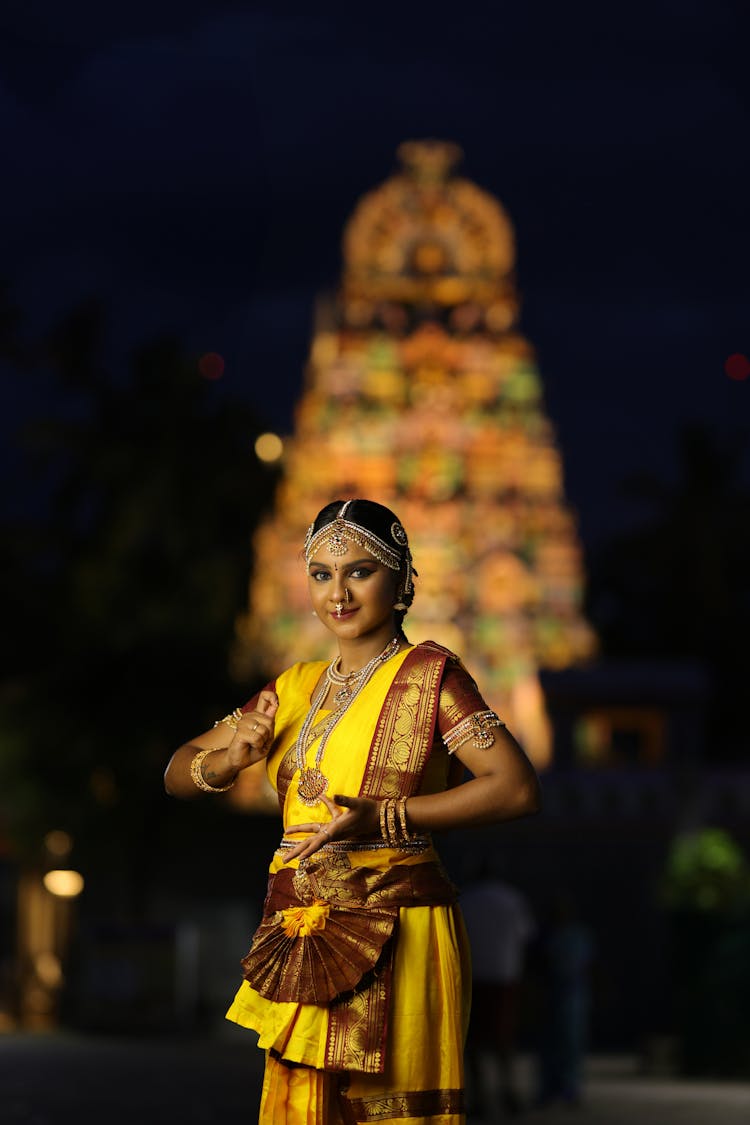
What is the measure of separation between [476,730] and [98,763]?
74.3 feet

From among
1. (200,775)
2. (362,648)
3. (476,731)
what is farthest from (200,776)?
(476,731)

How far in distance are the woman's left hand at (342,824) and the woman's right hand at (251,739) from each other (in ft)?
0.98

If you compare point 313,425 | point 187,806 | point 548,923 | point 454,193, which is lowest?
point 548,923

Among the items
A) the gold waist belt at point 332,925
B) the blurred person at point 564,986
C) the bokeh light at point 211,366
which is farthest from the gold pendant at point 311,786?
the bokeh light at point 211,366

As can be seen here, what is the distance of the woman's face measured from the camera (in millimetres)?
5348

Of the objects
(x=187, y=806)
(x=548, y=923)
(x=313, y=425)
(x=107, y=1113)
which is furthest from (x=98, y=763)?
(x=313, y=425)

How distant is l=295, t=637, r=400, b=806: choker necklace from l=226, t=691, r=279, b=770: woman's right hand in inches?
2.9

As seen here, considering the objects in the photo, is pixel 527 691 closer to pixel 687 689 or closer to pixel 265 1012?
pixel 687 689

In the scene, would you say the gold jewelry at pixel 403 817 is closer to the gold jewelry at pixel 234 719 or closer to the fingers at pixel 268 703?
the fingers at pixel 268 703

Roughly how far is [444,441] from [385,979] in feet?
152

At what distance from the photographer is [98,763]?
27406 mm

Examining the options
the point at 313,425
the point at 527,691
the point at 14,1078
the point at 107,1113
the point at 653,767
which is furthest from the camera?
the point at 313,425

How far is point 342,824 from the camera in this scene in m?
4.95

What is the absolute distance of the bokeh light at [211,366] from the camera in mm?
30578
